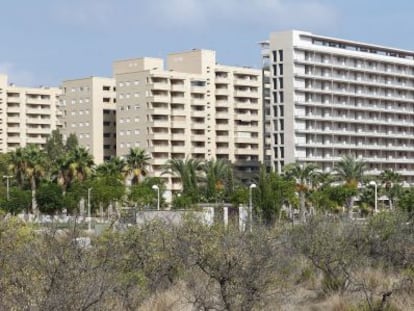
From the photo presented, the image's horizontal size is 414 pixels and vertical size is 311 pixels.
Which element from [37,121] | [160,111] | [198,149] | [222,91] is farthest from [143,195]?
[37,121]

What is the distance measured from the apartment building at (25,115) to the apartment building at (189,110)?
26.0 metres

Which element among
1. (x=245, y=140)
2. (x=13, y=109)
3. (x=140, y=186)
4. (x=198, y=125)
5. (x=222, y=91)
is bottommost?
(x=140, y=186)

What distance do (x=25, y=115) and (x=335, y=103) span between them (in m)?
57.0

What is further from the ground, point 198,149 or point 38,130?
point 38,130

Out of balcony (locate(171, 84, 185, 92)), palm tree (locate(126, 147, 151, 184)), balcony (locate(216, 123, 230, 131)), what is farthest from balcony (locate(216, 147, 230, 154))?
palm tree (locate(126, 147, 151, 184))

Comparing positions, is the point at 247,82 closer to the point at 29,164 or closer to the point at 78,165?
the point at 78,165

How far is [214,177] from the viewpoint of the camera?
294ft

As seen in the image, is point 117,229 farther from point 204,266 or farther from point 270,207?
point 270,207

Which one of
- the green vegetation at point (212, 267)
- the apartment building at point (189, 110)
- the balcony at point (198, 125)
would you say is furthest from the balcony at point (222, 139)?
the green vegetation at point (212, 267)

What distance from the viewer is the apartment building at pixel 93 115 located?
130 metres

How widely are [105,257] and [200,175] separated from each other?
265 ft

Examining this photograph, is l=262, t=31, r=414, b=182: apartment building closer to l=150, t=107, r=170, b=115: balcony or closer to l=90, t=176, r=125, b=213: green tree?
l=150, t=107, r=170, b=115: balcony

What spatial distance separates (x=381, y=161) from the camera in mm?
122375

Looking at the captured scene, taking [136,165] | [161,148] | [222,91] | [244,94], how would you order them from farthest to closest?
[244,94], [222,91], [161,148], [136,165]
